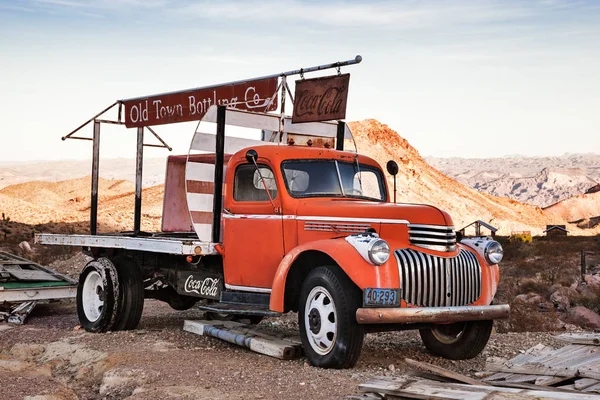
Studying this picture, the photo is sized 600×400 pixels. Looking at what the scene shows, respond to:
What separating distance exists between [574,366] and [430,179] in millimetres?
63995

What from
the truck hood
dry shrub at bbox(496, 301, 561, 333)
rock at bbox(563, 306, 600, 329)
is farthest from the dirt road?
rock at bbox(563, 306, 600, 329)

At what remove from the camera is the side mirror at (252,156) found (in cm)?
903

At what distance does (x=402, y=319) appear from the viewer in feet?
24.7

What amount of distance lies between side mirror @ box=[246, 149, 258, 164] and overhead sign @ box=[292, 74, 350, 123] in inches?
47.2

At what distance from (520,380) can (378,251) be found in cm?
170

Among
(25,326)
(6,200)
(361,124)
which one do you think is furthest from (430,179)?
(25,326)

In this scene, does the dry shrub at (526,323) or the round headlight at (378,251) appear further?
the dry shrub at (526,323)

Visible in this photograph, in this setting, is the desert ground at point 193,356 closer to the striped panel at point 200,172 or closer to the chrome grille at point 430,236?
the chrome grille at point 430,236

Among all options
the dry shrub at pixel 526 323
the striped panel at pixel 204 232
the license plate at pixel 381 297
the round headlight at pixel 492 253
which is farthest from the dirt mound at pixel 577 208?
the license plate at pixel 381 297

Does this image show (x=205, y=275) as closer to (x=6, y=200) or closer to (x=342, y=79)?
(x=342, y=79)

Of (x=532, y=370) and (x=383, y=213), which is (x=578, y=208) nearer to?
(x=383, y=213)

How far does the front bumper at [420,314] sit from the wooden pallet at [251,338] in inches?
46.8

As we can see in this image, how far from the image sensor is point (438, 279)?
8039 mm

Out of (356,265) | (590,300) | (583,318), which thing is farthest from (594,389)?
(590,300)
